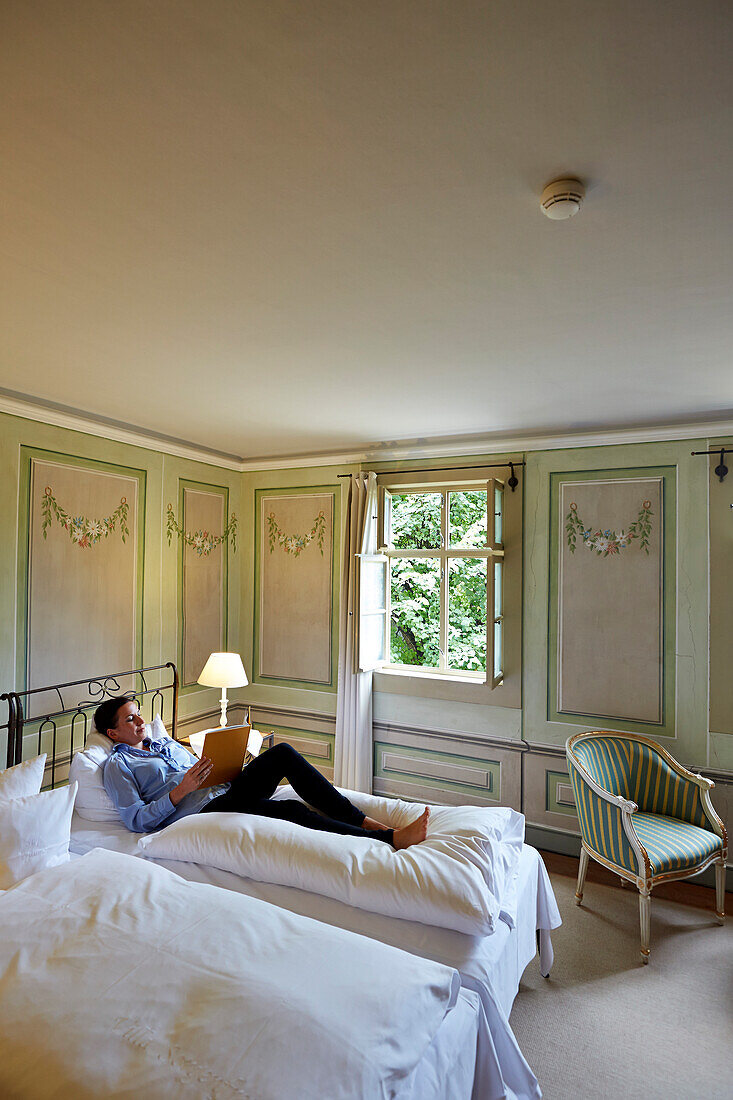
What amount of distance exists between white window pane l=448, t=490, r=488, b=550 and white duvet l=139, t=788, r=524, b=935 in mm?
2059

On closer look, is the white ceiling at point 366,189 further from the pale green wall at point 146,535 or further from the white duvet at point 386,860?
the white duvet at point 386,860

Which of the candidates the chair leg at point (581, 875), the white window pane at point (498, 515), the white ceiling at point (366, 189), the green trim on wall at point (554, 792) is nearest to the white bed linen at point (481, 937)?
the chair leg at point (581, 875)

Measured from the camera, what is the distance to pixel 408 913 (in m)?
1.90

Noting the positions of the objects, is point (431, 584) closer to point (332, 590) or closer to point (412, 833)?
point (332, 590)

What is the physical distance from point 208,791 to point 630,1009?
75.6 inches

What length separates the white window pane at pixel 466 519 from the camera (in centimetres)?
418

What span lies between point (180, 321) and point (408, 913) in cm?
206

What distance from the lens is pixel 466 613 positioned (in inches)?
166

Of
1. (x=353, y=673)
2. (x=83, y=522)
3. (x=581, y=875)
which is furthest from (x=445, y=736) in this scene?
(x=83, y=522)

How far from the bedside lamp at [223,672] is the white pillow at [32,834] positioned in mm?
1654

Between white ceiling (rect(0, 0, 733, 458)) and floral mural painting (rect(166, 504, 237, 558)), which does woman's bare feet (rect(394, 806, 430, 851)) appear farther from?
floral mural painting (rect(166, 504, 237, 558))

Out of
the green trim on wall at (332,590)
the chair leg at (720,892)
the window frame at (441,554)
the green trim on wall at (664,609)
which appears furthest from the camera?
the green trim on wall at (332,590)

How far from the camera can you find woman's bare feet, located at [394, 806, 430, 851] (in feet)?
7.61

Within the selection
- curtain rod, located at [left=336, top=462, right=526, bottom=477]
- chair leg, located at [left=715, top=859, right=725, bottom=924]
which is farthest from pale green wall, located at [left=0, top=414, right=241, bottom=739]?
chair leg, located at [left=715, top=859, right=725, bottom=924]
